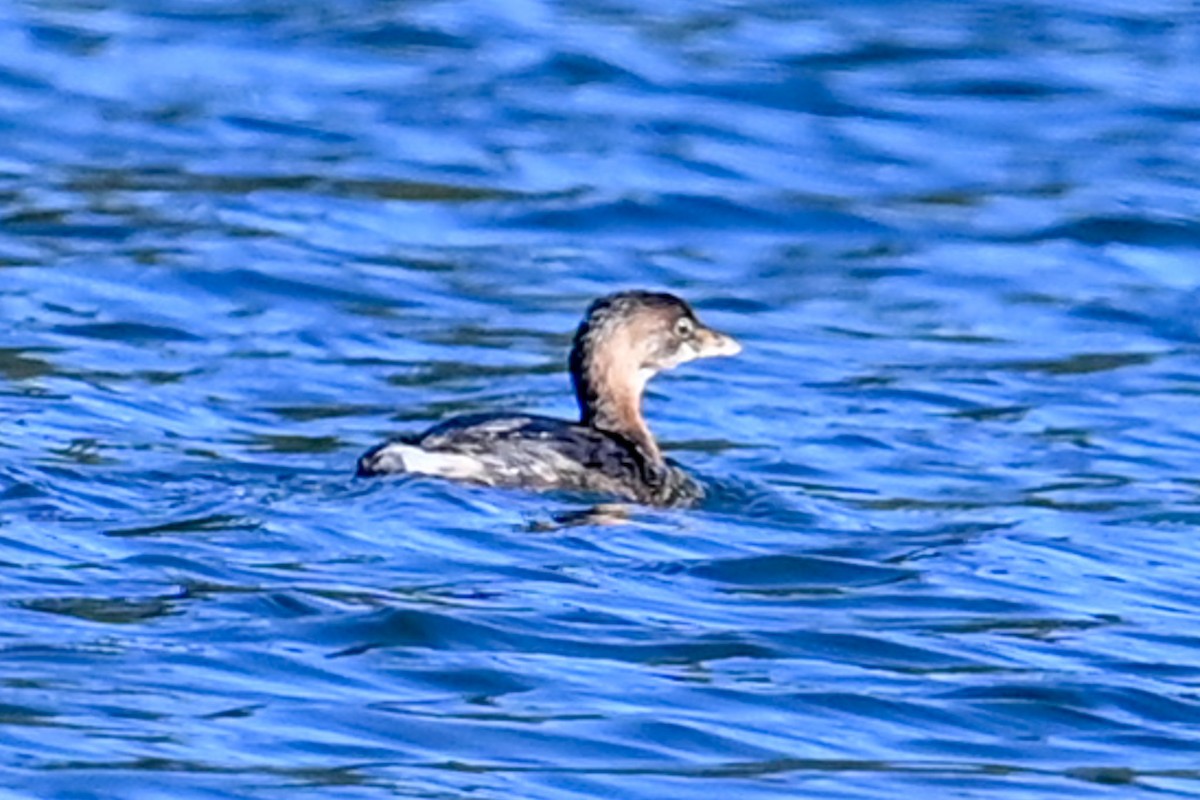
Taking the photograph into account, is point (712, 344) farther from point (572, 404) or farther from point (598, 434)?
point (572, 404)

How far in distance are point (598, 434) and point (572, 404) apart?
1.92 metres

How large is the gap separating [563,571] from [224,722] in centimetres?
215

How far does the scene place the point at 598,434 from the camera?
12422mm

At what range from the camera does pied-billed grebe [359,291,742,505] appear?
1166cm

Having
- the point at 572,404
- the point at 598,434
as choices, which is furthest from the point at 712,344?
the point at 572,404

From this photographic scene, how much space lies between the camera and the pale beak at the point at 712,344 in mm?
13242

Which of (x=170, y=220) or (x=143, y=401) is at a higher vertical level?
(x=170, y=220)

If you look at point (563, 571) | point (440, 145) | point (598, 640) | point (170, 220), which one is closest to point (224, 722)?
point (598, 640)

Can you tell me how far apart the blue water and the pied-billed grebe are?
12cm

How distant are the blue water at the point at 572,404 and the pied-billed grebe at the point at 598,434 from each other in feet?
0.39

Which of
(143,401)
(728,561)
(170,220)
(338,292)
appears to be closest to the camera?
(728,561)

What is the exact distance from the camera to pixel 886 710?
9.28 meters

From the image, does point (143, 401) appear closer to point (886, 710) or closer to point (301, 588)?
point (301, 588)

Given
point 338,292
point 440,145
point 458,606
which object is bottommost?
point 458,606
